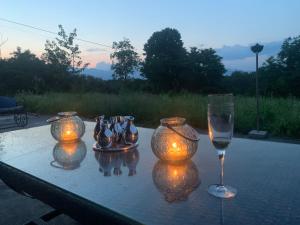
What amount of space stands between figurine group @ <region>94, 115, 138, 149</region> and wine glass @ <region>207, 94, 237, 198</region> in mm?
754

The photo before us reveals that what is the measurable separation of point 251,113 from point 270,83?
16339 mm

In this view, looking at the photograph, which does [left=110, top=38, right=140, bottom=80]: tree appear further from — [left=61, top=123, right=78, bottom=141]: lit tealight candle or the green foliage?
[left=61, top=123, right=78, bottom=141]: lit tealight candle

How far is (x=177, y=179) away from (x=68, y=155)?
0.73 metres

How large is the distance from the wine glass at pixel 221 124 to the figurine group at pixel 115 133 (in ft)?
2.48

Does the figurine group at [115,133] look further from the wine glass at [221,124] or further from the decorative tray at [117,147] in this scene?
the wine glass at [221,124]

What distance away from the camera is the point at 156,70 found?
2238 centimetres

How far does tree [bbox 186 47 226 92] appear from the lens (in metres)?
21.9

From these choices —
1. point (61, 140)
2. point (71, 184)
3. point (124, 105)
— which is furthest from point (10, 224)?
point (124, 105)

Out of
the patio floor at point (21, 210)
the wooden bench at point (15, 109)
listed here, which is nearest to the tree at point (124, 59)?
the wooden bench at point (15, 109)

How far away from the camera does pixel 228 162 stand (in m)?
1.36

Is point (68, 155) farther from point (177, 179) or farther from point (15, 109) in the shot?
point (15, 109)

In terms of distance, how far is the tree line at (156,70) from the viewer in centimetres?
1517

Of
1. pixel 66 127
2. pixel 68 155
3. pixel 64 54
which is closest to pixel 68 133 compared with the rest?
pixel 66 127

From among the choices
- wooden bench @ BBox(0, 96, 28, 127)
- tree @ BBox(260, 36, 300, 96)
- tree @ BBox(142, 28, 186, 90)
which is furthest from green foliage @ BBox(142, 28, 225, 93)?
wooden bench @ BBox(0, 96, 28, 127)
